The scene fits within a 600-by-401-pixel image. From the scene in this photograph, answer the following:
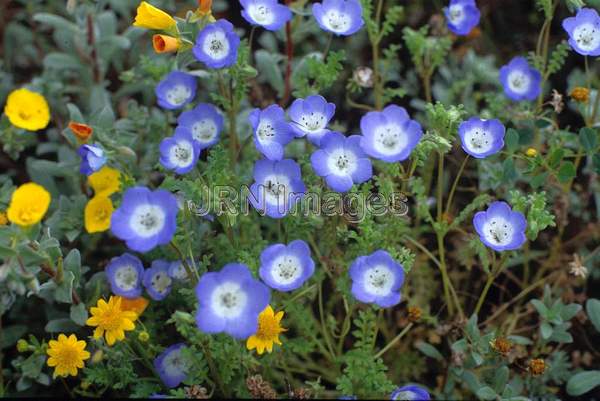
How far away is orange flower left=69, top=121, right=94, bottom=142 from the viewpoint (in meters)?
2.12

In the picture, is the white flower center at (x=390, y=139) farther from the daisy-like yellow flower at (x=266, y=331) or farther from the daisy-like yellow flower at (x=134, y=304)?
the daisy-like yellow flower at (x=134, y=304)

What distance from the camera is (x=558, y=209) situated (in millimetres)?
2549

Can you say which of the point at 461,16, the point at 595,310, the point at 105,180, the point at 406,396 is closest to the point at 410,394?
the point at 406,396

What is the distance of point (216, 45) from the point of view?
2.05 meters

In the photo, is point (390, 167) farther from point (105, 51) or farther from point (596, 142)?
point (105, 51)

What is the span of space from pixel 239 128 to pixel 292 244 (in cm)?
90

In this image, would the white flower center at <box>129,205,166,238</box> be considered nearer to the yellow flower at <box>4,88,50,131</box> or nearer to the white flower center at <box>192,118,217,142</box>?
the white flower center at <box>192,118,217,142</box>

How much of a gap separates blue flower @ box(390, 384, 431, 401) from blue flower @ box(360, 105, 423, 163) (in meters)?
0.62

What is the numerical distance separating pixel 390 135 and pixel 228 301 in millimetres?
679

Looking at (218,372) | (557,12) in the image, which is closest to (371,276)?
(218,372)

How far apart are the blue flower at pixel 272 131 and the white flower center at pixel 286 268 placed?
0.90 ft

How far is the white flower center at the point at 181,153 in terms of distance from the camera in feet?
6.81

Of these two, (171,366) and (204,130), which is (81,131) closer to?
(204,130)

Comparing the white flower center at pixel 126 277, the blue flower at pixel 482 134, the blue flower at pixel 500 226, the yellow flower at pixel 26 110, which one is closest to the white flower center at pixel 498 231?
the blue flower at pixel 500 226
